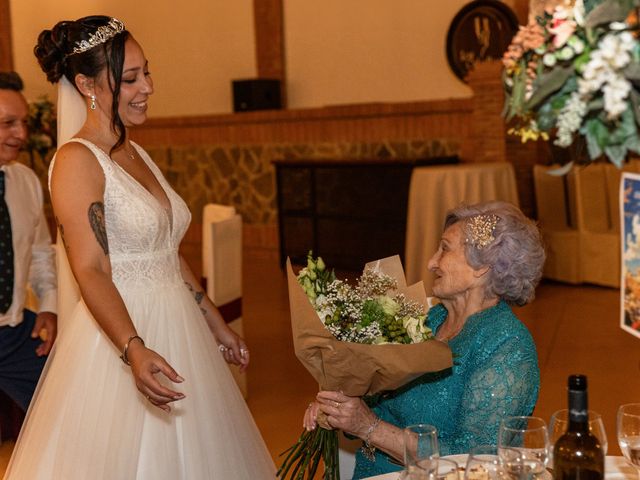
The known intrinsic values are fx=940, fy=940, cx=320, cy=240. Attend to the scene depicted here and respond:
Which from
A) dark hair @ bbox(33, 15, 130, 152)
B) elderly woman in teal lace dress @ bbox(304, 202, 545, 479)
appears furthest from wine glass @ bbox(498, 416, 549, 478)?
dark hair @ bbox(33, 15, 130, 152)

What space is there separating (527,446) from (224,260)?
10.9 feet

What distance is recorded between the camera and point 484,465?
1.75 meters

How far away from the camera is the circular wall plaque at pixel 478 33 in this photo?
990cm

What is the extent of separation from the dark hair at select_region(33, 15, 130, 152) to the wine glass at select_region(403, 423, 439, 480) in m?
1.53

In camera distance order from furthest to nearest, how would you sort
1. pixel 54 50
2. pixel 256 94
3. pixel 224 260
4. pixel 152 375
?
pixel 256 94 → pixel 224 260 → pixel 54 50 → pixel 152 375

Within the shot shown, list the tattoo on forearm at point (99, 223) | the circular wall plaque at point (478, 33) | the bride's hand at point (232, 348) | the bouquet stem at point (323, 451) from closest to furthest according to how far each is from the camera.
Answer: the bouquet stem at point (323, 451)
the tattoo on forearm at point (99, 223)
the bride's hand at point (232, 348)
the circular wall plaque at point (478, 33)

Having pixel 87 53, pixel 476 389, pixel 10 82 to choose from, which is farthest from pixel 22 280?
pixel 476 389

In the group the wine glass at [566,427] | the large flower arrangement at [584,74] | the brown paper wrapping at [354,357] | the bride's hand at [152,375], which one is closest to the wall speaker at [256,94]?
the bride's hand at [152,375]

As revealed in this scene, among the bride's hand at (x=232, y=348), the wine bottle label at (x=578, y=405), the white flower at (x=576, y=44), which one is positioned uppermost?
the white flower at (x=576, y=44)

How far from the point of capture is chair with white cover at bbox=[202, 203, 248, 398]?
4.82 m

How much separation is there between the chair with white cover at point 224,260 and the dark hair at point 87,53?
6.40 ft

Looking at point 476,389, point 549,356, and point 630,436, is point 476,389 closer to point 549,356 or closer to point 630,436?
point 630,436

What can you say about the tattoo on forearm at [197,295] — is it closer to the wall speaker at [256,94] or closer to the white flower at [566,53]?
the white flower at [566,53]

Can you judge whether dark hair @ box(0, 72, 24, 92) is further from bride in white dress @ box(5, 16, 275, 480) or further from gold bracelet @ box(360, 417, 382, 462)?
gold bracelet @ box(360, 417, 382, 462)
